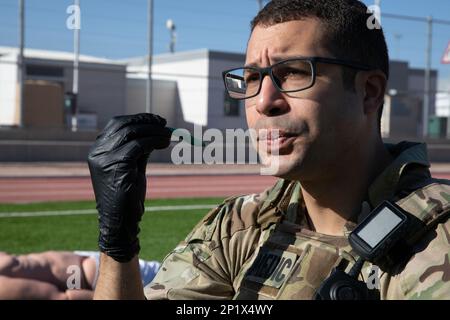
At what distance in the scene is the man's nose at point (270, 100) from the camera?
1.61m

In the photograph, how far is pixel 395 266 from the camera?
1476 millimetres

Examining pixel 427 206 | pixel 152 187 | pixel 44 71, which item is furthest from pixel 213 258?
pixel 44 71

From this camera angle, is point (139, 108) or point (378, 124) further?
point (139, 108)

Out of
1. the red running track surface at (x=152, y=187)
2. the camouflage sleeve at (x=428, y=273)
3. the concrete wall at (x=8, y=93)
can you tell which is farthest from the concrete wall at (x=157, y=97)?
the camouflage sleeve at (x=428, y=273)

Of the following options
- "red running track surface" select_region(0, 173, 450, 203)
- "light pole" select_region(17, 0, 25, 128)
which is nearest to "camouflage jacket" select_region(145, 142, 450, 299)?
"red running track surface" select_region(0, 173, 450, 203)

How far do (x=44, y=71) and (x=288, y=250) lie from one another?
1948 cm

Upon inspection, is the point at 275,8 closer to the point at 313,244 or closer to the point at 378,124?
the point at 378,124

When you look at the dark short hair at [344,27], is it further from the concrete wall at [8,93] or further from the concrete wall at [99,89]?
the concrete wall at [99,89]

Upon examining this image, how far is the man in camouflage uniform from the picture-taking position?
5.20 feet

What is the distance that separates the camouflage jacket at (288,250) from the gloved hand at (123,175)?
0.25 metres

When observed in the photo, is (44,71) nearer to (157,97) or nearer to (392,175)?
(157,97)

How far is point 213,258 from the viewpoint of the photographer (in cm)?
180
